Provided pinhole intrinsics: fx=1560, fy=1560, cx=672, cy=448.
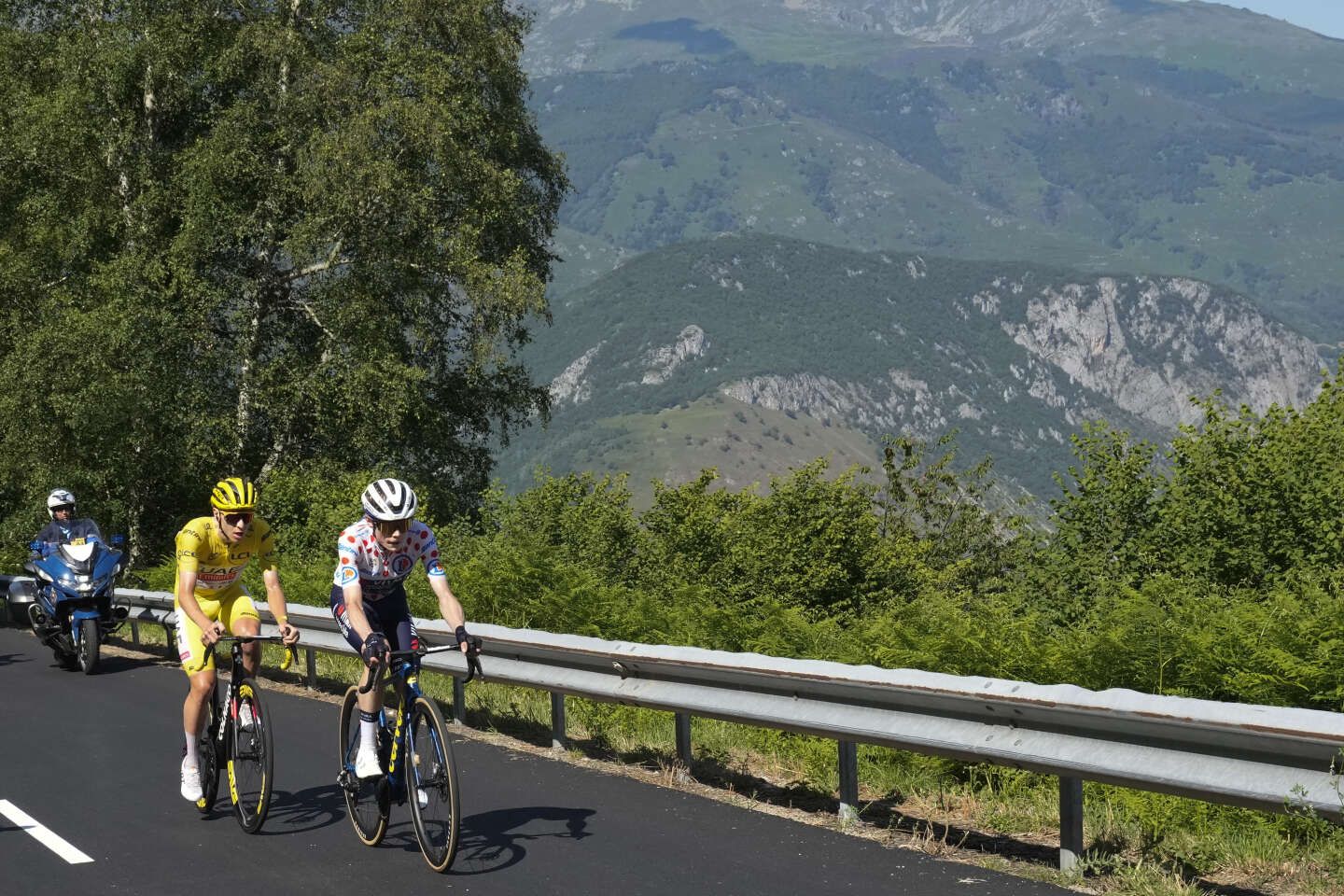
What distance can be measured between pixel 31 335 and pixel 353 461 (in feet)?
21.5

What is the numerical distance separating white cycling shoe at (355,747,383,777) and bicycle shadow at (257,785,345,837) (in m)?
1.01

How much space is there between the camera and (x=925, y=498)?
52.9m

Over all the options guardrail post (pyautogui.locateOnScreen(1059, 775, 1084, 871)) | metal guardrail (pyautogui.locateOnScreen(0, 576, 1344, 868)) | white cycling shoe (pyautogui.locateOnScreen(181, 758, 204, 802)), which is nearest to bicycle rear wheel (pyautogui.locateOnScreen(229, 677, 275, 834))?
white cycling shoe (pyautogui.locateOnScreen(181, 758, 204, 802))

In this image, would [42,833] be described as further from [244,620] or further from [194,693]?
[244,620]

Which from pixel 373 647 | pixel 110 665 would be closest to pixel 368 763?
pixel 373 647

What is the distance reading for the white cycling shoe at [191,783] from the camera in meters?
8.23

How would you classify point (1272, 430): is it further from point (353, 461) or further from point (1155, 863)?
point (353, 461)

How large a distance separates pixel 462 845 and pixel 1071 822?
284cm

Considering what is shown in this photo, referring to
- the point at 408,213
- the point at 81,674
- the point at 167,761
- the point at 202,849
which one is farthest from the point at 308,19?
the point at 202,849

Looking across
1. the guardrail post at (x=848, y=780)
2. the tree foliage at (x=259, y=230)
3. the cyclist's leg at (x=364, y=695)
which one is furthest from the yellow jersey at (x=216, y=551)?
the tree foliage at (x=259, y=230)

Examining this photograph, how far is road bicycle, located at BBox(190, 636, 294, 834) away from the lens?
7.85m

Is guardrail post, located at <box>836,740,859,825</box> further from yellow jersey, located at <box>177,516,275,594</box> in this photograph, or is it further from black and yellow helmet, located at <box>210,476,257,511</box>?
black and yellow helmet, located at <box>210,476,257,511</box>

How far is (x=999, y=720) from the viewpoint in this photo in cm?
692

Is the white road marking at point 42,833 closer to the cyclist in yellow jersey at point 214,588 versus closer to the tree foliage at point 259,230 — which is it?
the cyclist in yellow jersey at point 214,588
